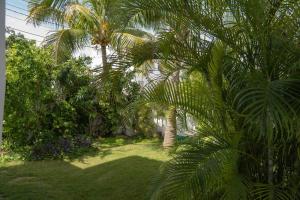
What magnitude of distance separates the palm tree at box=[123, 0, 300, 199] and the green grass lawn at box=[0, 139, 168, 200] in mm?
2577

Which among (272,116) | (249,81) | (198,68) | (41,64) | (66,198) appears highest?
(41,64)

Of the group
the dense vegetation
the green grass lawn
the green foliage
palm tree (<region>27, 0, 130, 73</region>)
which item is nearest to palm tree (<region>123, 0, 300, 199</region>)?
the dense vegetation

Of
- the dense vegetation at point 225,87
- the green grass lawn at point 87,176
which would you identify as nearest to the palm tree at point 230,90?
the dense vegetation at point 225,87

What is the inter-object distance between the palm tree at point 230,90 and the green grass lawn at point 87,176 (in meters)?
2.58

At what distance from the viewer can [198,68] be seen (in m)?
4.45

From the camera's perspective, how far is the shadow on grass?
6734 millimetres

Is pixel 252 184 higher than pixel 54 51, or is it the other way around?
pixel 54 51

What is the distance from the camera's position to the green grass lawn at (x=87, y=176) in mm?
6770

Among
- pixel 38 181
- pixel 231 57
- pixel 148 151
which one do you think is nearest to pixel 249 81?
pixel 231 57

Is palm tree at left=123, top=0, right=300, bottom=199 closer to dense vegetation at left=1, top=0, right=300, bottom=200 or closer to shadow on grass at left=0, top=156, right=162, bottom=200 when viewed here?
dense vegetation at left=1, top=0, right=300, bottom=200

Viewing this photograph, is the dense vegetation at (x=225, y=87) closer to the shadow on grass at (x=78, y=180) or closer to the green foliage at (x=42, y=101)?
the shadow on grass at (x=78, y=180)

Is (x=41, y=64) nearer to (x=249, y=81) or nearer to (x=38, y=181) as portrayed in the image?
(x=38, y=181)

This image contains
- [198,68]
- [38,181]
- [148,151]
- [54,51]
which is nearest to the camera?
[198,68]

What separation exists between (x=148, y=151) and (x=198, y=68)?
7.27m
